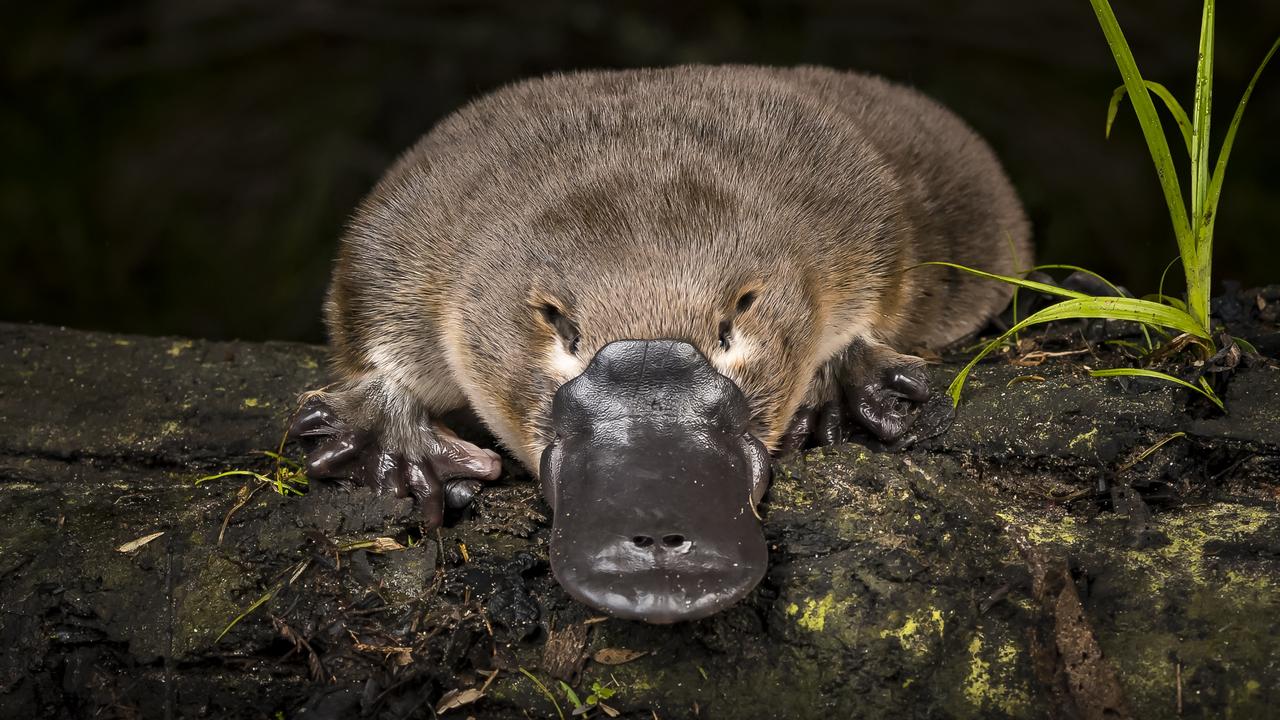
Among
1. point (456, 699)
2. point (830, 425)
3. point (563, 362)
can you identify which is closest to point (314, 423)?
point (563, 362)

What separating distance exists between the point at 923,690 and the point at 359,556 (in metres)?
1.09

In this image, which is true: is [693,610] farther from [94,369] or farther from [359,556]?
[94,369]

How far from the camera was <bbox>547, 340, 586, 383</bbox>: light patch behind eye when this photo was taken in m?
2.48

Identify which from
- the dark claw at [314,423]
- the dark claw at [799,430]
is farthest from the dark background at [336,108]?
the dark claw at [799,430]

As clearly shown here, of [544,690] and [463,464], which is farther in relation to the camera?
[463,464]

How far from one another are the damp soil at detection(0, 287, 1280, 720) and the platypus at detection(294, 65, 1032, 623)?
20 centimetres

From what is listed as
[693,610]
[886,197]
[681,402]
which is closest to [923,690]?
[693,610]

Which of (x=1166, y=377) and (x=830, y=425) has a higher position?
(x=1166, y=377)

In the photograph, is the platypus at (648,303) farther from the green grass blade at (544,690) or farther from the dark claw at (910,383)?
the green grass blade at (544,690)

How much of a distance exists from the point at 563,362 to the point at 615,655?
1.83 feet

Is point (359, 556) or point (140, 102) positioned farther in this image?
point (140, 102)

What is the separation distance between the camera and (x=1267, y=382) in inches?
105

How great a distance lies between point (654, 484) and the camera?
86.0 inches

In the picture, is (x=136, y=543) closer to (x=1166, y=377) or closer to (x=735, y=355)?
(x=735, y=355)
